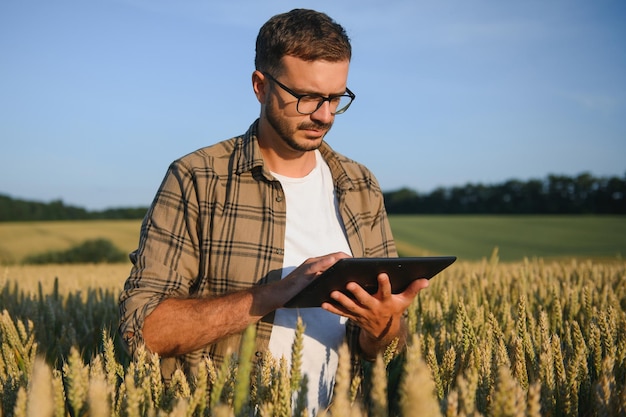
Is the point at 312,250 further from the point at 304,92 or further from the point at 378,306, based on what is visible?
the point at 304,92

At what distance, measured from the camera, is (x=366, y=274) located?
5.44 feet

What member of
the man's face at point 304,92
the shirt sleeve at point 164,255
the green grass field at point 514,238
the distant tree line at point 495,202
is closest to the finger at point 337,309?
the shirt sleeve at point 164,255

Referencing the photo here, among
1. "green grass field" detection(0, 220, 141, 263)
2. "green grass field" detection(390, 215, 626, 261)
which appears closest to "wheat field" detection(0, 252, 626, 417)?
"green grass field" detection(390, 215, 626, 261)

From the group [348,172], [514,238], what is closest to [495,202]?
[514,238]

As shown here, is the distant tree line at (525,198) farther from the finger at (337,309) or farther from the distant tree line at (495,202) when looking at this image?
the finger at (337,309)

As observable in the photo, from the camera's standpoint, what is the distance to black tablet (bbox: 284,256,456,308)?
60.9 inches

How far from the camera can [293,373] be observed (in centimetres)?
99

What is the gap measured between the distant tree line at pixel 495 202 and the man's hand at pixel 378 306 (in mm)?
37997

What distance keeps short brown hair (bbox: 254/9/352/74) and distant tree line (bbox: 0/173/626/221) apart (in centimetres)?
3757

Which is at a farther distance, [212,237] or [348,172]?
[348,172]

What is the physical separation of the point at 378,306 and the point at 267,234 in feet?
1.96

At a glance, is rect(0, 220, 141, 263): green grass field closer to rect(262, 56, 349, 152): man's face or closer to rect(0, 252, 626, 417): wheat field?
rect(262, 56, 349, 152): man's face

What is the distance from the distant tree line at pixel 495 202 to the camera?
39250mm

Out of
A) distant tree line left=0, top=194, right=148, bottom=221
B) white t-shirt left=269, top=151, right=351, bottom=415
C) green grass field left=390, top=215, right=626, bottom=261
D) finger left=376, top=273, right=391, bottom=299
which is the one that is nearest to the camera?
finger left=376, top=273, right=391, bottom=299
